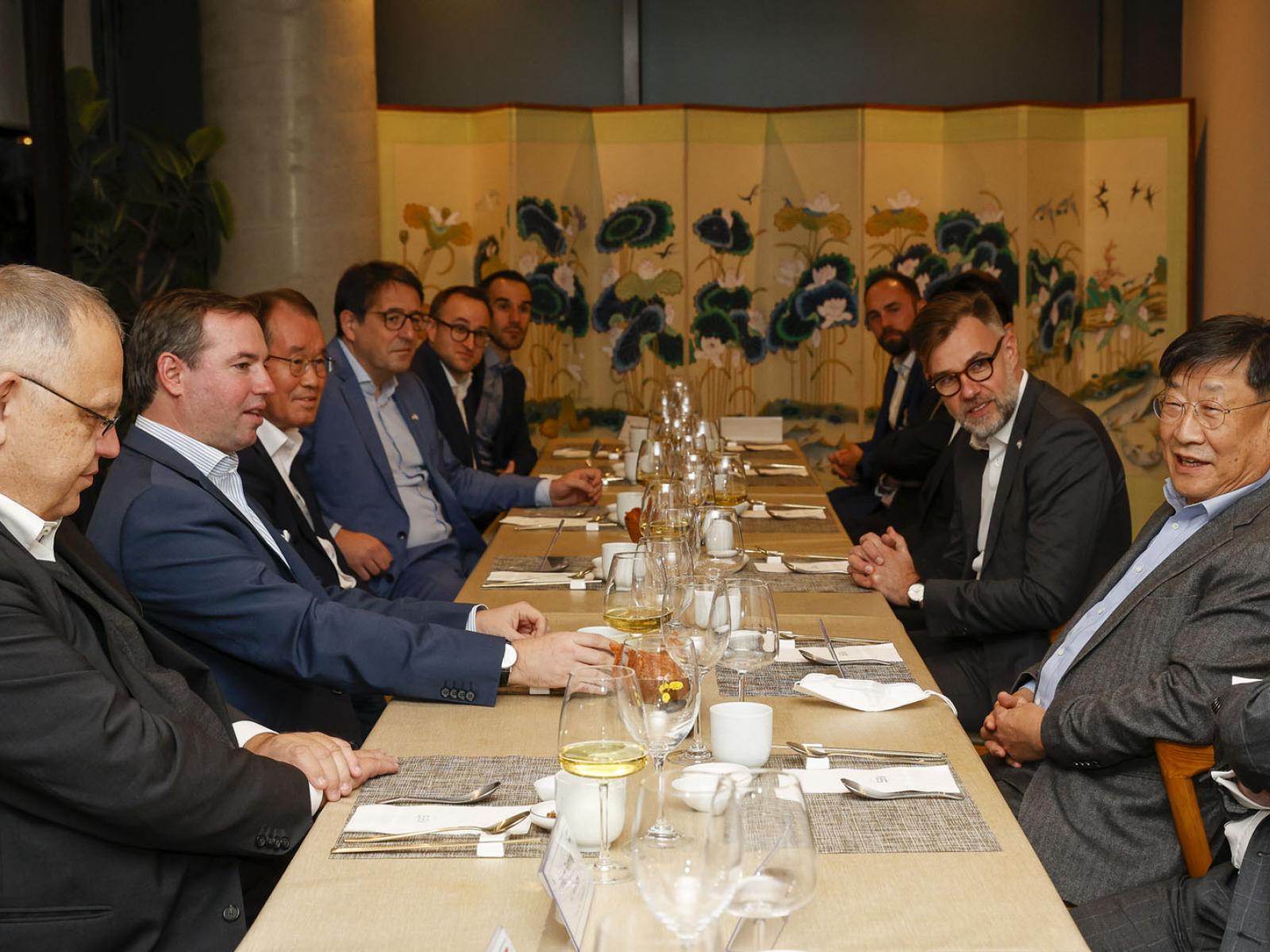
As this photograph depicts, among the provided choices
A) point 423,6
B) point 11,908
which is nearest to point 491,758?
point 11,908

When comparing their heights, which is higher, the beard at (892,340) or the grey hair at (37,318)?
the grey hair at (37,318)

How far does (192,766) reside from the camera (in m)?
1.78

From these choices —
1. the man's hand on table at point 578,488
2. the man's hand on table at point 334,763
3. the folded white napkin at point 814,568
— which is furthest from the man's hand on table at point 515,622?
the man's hand on table at point 578,488

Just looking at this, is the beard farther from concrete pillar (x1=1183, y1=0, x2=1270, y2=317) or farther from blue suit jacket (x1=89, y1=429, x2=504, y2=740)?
blue suit jacket (x1=89, y1=429, x2=504, y2=740)

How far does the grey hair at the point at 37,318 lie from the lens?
6.02ft

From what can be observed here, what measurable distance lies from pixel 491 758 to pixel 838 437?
6175 millimetres

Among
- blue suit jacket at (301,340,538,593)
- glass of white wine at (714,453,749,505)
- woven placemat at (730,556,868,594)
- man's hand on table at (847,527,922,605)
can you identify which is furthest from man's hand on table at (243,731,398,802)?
blue suit jacket at (301,340,538,593)

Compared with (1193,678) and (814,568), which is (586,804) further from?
(814,568)

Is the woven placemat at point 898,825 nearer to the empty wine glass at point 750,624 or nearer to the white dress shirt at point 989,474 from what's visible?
the empty wine glass at point 750,624

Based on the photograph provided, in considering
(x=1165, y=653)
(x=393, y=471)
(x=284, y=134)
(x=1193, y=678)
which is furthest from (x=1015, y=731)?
(x=284, y=134)

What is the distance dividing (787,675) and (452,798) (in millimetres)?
729

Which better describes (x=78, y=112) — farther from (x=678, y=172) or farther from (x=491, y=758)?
(x=491, y=758)

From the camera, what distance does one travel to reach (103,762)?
66.8 inches

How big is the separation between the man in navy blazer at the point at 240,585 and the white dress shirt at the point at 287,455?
61 centimetres
